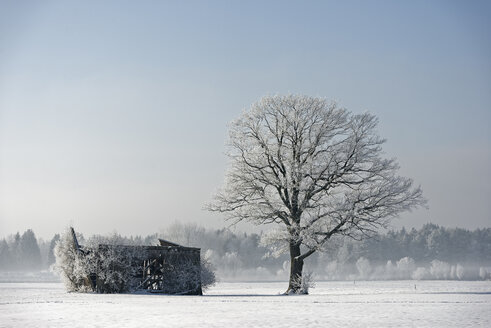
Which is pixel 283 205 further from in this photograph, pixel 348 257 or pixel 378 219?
pixel 348 257

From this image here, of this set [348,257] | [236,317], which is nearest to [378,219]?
[236,317]

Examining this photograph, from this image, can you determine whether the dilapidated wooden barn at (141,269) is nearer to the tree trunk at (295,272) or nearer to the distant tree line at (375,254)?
the tree trunk at (295,272)

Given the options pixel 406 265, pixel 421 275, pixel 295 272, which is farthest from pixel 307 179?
pixel 406 265

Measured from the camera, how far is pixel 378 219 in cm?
3588

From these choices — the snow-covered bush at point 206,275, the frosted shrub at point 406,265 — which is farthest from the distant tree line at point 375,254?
the snow-covered bush at point 206,275

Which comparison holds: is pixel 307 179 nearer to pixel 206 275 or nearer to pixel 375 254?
pixel 206 275

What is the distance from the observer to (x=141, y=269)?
115ft

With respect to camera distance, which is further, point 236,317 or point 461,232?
point 461,232

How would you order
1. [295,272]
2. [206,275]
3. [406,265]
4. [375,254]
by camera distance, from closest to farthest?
[295,272] → [206,275] → [406,265] → [375,254]

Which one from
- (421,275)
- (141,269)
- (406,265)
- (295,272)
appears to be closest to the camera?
→ (141,269)

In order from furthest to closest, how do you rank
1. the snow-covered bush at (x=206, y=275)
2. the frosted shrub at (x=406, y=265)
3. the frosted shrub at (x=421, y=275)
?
the frosted shrub at (x=406, y=265) < the frosted shrub at (x=421, y=275) < the snow-covered bush at (x=206, y=275)

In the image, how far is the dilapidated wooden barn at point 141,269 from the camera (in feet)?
112

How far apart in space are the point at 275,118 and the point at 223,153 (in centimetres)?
406

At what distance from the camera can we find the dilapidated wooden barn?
3425 cm
